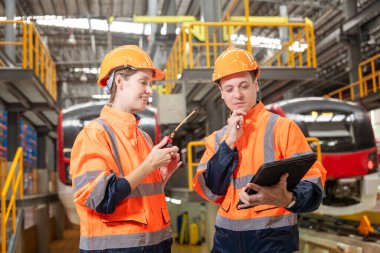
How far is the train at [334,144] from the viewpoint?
8000mm

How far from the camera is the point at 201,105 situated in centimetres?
1177

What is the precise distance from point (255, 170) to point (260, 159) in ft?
0.21

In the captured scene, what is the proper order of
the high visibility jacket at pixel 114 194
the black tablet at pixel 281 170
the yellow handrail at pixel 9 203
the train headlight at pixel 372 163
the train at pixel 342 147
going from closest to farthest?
1. the black tablet at pixel 281 170
2. the high visibility jacket at pixel 114 194
3. the yellow handrail at pixel 9 203
4. the train at pixel 342 147
5. the train headlight at pixel 372 163

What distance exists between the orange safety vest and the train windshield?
594 cm

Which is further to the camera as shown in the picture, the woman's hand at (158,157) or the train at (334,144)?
the train at (334,144)

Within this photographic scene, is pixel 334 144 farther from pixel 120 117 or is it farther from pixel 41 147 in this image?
pixel 41 147

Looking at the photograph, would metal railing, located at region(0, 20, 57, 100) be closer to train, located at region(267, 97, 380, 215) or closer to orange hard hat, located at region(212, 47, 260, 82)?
train, located at region(267, 97, 380, 215)

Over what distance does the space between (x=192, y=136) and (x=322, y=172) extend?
1362 cm

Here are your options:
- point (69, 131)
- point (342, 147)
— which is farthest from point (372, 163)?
point (69, 131)

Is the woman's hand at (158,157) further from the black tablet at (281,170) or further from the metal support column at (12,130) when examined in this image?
the metal support column at (12,130)

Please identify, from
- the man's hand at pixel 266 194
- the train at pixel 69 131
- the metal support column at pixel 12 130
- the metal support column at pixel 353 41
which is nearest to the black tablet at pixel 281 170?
the man's hand at pixel 266 194

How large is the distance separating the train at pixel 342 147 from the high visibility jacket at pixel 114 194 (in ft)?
19.2

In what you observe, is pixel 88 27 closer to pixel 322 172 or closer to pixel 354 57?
pixel 354 57

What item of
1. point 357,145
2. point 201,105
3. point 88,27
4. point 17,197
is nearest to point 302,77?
point 357,145
